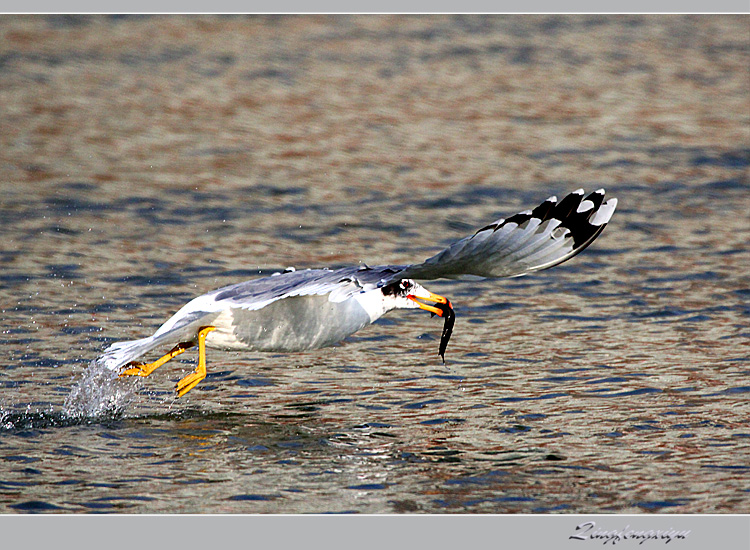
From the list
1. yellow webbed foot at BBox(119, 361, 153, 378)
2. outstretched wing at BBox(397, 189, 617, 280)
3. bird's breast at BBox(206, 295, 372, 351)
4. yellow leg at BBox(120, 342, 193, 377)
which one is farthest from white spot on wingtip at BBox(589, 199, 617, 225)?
yellow webbed foot at BBox(119, 361, 153, 378)

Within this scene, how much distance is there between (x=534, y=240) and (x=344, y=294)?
1077mm

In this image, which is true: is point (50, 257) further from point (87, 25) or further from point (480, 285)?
point (87, 25)

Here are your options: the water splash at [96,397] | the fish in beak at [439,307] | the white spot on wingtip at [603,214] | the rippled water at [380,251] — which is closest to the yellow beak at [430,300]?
the fish in beak at [439,307]

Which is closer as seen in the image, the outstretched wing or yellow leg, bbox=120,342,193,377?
the outstretched wing

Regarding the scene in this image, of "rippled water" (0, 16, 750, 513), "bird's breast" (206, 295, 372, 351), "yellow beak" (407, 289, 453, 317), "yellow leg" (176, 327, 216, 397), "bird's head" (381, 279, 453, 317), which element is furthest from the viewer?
"yellow beak" (407, 289, 453, 317)

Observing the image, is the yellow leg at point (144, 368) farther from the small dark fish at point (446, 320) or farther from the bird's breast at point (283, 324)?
the small dark fish at point (446, 320)

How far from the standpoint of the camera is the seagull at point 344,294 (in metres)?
6.21

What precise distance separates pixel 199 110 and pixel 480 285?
248 inches

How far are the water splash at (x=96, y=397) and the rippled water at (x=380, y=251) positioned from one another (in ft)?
0.05

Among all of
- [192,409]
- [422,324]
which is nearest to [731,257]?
[422,324]

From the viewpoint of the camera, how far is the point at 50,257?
1046cm

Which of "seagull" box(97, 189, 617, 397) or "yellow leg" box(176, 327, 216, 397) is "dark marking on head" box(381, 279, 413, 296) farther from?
"yellow leg" box(176, 327, 216, 397)

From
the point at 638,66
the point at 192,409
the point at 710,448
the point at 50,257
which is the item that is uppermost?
the point at 638,66

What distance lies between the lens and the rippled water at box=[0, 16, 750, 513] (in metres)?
6.45
